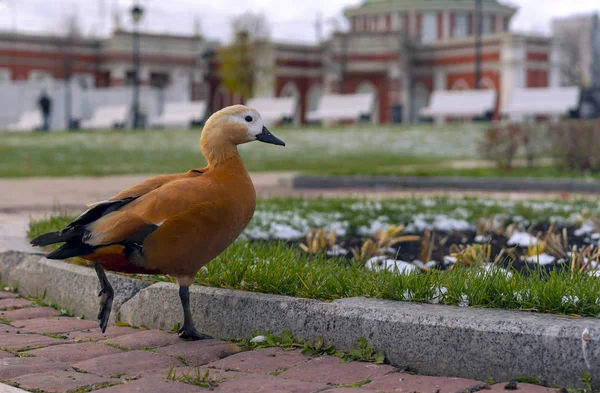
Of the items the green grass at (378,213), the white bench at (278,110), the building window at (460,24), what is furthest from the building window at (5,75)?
the green grass at (378,213)

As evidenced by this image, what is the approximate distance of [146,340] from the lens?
357 cm

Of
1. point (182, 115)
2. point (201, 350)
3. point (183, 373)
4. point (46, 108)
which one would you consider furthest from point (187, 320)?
point (46, 108)

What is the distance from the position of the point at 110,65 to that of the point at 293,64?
39.5 ft

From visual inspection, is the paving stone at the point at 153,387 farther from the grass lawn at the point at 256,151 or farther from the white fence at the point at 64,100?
the white fence at the point at 64,100

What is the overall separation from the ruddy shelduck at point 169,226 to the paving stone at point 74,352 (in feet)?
0.45

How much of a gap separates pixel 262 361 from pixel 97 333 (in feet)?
3.16

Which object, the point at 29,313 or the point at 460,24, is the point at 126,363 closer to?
the point at 29,313

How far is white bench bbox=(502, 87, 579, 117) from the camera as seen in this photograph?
90.2 feet

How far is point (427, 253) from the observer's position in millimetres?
4984

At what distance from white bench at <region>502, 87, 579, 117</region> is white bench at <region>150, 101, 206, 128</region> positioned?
47.7ft

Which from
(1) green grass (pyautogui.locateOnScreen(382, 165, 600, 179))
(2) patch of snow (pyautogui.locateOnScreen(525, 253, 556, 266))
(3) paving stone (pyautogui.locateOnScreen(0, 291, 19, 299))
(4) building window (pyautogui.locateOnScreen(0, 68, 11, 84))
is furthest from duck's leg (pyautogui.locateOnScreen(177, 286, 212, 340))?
(4) building window (pyautogui.locateOnScreen(0, 68, 11, 84))

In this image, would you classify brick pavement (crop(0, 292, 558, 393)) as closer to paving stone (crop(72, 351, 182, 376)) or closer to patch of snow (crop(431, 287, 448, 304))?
paving stone (crop(72, 351, 182, 376))

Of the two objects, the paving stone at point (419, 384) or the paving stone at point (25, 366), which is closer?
the paving stone at point (419, 384)

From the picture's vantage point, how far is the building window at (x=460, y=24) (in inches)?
2618
